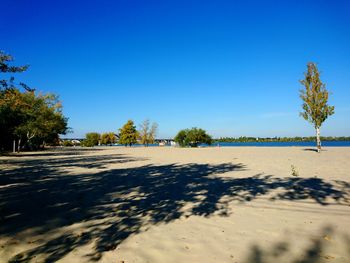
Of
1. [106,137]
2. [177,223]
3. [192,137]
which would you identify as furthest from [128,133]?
[177,223]

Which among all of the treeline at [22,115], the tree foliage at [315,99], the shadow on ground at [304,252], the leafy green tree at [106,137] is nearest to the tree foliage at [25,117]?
the treeline at [22,115]

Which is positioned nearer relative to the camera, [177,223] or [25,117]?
[177,223]

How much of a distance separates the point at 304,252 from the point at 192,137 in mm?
67112

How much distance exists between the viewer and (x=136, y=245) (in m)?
4.40

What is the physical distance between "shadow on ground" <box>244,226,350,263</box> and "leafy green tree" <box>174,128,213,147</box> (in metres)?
66.6

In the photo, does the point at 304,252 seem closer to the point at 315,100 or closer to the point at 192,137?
the point at 315,100

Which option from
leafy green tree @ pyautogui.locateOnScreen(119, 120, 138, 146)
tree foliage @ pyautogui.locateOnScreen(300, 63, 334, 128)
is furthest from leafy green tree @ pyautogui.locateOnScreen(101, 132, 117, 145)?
tree foliage @ pyautogui.locateOnScreen(300, 63, 334, 128)

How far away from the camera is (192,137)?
233 ft

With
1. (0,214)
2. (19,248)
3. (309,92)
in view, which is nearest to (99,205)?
(0,214)

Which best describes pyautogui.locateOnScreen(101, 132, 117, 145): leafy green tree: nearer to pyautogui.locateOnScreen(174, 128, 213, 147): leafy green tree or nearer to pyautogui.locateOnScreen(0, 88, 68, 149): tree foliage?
pyautogui.locateOnScreen(174, 128, 213, 147): leafy green tree

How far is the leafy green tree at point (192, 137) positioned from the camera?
7125cm

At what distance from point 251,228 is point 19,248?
4537mm

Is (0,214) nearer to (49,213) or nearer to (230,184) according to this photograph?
(49,213)

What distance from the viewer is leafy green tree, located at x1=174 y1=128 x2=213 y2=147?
71.2m
